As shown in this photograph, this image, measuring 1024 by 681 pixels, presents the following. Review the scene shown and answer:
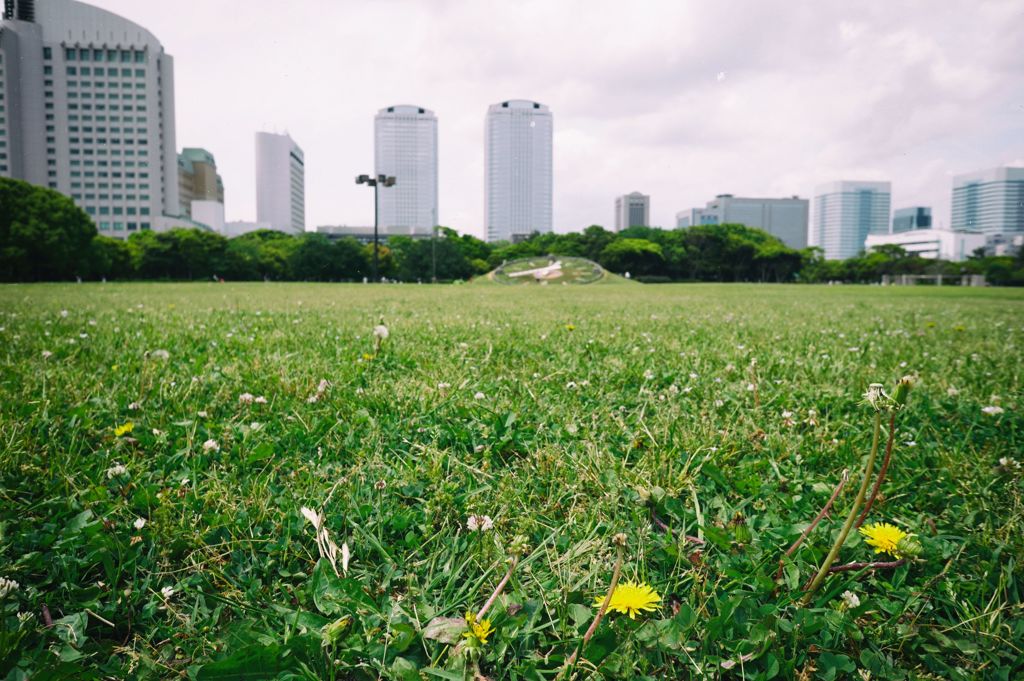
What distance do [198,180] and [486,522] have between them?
18533 cm

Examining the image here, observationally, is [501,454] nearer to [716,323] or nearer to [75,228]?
[716,323]

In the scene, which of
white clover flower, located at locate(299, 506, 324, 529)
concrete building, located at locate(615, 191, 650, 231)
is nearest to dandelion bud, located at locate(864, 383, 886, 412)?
white clover flower, located at locate(299, 506, 324, 529)

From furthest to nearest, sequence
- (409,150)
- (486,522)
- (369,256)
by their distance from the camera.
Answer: (409,150) → (369,256) → (486,522)

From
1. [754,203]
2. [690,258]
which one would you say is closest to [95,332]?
[690,258]

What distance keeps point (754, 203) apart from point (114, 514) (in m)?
184

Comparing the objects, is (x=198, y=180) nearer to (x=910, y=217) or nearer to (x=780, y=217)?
(x=780, y=217)

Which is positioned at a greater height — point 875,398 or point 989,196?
point 989,196

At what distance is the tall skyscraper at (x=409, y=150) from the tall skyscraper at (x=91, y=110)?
119 ft

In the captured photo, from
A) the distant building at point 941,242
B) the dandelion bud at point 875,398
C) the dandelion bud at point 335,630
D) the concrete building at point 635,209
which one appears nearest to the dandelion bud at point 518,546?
the dandelion bud at point 335,630

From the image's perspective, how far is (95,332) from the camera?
14.1 feet

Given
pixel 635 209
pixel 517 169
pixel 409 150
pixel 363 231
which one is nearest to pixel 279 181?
pixel 363 231

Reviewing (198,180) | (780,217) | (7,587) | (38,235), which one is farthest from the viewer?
(780,217)

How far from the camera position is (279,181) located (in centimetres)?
13825

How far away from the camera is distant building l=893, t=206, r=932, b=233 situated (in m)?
165
